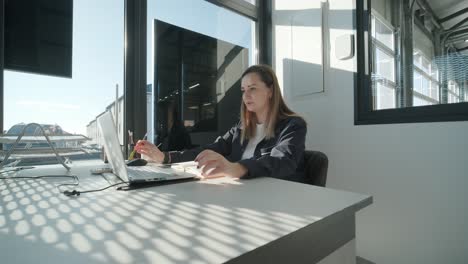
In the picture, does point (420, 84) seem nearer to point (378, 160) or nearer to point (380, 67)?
point (380, 67)

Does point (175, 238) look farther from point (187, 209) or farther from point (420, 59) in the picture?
point (420, 59)

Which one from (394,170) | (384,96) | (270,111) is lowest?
(394,170)

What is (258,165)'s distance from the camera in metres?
0.83

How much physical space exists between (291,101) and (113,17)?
154cm

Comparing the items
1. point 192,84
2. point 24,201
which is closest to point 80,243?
point 24,201

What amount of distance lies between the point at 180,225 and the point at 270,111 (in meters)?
1.05

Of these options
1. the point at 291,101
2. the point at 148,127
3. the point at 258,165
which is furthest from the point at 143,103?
the point at 291,101

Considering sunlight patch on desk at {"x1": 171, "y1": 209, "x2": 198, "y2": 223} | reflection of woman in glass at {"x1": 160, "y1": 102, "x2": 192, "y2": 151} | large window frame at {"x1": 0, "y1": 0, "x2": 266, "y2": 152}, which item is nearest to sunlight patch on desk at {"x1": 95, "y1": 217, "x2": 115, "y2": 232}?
sunlight patch on desk at {"x1": 171, "y1": 209, "x2": 198, "y2": 223}

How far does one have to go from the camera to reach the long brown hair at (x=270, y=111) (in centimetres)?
129

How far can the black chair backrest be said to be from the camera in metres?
1.07

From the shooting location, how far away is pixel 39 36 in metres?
1.34

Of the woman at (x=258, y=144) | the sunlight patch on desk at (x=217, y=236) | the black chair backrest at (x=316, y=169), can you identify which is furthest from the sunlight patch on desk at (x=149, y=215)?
the black chair backrest at (x=316, y=169)

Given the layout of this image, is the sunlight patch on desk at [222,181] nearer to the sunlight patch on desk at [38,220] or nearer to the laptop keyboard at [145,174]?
the laptop keyboard at [145,174]

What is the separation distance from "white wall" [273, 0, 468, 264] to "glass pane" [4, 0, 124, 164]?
1492 millimetres
